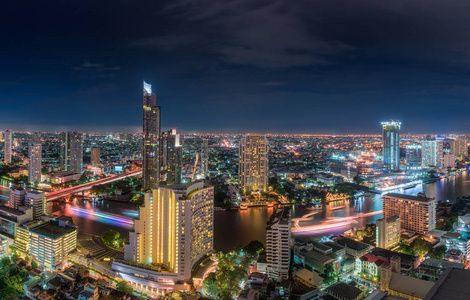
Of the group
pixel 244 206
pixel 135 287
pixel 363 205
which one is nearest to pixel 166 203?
pixel 135 287

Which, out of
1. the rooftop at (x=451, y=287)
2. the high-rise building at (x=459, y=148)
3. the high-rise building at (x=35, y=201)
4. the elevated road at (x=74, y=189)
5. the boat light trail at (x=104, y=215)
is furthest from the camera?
the high-rise building at (x=459, y=148)

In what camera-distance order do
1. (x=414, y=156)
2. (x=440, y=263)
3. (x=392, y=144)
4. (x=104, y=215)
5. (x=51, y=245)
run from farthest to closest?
(x=414, y=156)
(x=392, y=144)
(x=104, y=215)
(x=51, y=245)
(x=440, y=263)

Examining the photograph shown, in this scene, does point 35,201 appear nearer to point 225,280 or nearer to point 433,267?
point 225,280

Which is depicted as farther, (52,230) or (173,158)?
(173,158)

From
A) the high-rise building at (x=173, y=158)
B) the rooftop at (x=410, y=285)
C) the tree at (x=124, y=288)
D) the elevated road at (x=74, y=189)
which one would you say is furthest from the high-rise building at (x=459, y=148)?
the tree at (x=124, y=288)

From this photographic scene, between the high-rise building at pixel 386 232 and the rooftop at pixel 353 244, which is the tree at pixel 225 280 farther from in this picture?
the high-rise building at pixel 386 232

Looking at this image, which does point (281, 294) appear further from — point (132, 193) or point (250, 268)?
point (132, 193)

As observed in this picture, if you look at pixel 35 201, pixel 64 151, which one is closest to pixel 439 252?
pixel 35 201

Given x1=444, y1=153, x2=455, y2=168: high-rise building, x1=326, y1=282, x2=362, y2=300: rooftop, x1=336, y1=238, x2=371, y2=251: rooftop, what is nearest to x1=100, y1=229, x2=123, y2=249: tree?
x1=326, y1=282, x2=362, y2=300: rooftop
